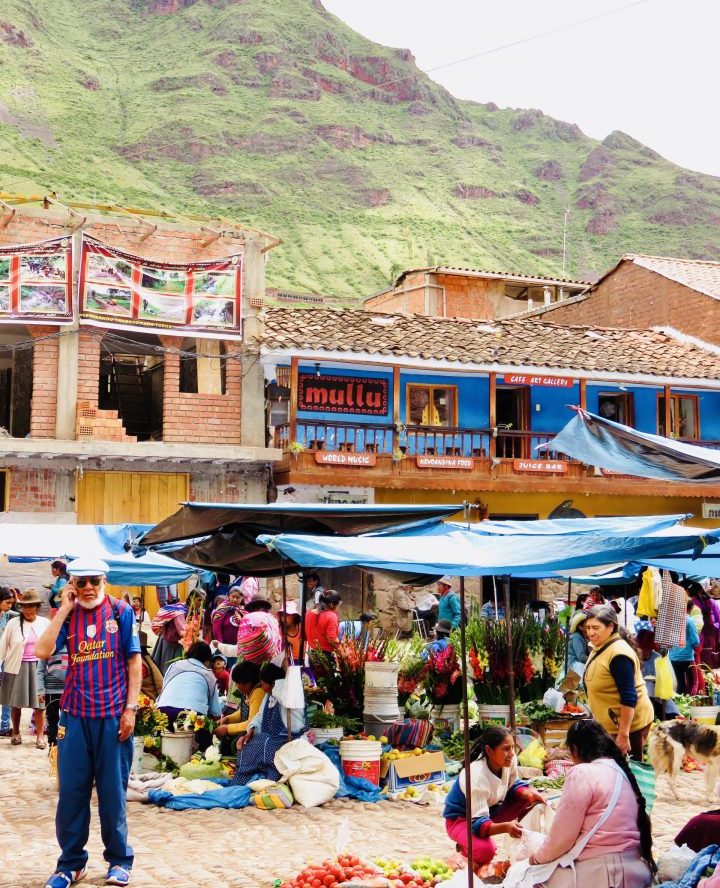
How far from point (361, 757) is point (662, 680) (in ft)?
12.0

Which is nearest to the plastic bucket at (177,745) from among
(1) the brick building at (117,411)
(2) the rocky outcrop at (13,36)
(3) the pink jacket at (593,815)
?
(3) the pink jacket at (593,815)

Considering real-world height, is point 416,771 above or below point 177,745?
below

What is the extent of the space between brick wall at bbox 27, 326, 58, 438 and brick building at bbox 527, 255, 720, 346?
15344mm

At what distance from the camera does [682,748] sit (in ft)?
28.8

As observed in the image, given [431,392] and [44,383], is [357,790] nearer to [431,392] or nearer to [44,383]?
[44,383]

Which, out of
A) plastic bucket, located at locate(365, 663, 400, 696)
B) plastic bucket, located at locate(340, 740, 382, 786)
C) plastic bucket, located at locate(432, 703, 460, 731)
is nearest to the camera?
plastic bucket, located at locate(340, 740, 382, 786)

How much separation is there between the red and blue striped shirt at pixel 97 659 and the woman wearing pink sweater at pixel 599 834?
2528mm

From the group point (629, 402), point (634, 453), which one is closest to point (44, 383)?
point (629, 402)

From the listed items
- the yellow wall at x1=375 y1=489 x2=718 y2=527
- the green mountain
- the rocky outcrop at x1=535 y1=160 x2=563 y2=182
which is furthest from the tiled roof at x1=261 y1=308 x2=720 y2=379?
the rocky outcrop at x1=535 y1=160 x2=563 y2=182

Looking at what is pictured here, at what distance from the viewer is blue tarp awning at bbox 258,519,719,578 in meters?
6.95

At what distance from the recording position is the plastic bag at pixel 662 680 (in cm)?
1106

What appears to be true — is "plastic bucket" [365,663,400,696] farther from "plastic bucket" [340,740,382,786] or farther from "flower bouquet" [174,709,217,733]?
"flower bouquet" [174,709,217,733]

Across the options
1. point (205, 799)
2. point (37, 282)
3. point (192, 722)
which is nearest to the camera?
point (205, 799)

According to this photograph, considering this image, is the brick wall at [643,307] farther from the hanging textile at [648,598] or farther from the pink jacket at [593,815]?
the pink jacket at [593,815]
